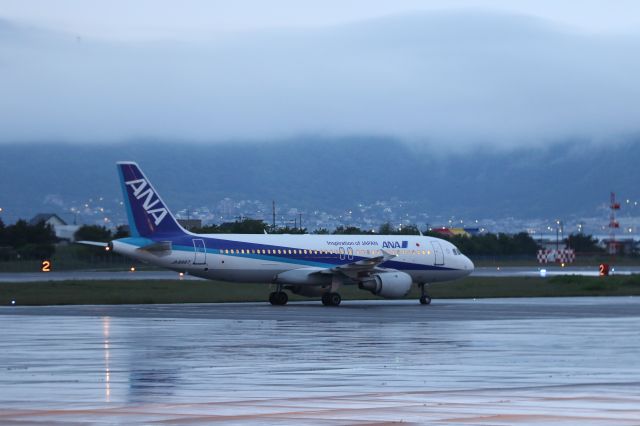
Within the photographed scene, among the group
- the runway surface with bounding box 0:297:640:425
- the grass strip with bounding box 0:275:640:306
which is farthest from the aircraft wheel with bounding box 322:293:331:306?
the runway surface with bounding box 0:297:640:425

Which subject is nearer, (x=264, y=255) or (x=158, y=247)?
(x=158, y=247)

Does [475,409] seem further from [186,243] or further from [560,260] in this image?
[560,260]

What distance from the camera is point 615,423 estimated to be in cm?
1523

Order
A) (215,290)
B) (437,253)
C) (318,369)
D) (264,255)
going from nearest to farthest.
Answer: (318,369) < (264,255) < (437,253) < (215,290)

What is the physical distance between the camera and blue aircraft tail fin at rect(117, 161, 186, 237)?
169 ft

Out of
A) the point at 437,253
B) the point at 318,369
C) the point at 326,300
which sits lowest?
the point at 318,369

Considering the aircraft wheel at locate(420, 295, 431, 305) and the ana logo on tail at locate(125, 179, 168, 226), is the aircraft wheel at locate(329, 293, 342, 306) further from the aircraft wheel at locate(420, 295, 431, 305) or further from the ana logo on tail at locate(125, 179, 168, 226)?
the ana logo on tail at locate(125, 179, 168, 226)

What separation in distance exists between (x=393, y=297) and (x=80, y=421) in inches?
1510

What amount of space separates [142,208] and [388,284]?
9968 mm

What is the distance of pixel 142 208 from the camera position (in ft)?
170

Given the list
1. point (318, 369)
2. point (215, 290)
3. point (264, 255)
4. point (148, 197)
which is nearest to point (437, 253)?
point (264, 255)

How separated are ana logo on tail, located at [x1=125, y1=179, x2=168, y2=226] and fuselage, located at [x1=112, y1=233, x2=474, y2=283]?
0.94m

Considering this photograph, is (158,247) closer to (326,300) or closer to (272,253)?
(272,253)

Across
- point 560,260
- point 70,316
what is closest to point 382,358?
point 70,316
